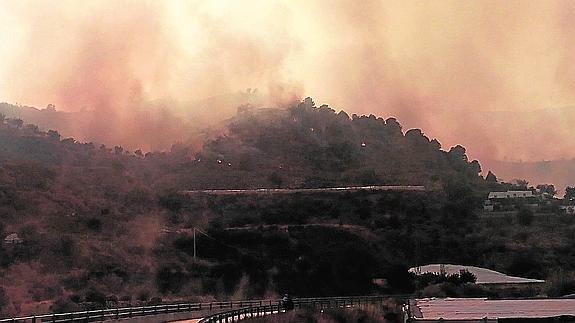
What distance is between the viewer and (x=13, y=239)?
319ft

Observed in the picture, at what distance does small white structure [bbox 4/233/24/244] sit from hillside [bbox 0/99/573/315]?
74 centimetres

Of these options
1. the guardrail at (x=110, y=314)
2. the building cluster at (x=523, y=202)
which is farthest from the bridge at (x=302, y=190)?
the guardrail at (x=110, y=314)

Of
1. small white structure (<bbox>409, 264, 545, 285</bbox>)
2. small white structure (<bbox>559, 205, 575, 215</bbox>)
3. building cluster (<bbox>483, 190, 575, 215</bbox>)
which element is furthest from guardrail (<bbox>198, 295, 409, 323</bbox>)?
small white structure (<bbox>559, 205, 575, 215</bbox>)

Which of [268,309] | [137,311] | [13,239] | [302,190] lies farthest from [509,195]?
[137,311]

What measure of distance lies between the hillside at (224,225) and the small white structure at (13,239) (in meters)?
0.74

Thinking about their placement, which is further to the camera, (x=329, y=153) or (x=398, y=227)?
(x=329, y=153)

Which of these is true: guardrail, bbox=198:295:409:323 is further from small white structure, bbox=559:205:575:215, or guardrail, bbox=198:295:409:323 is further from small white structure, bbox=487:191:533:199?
small white structure, bbox=487:191:533:199

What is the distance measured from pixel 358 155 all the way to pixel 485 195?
28.1 metres

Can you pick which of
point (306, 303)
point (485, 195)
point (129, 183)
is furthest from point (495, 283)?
point (485, 195)

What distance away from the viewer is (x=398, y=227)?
122m

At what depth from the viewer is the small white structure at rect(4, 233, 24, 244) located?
96.2 meters

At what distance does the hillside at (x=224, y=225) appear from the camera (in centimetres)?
9006

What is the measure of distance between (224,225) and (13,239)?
2935 centimetres

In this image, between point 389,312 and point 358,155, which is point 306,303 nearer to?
point 389,312
